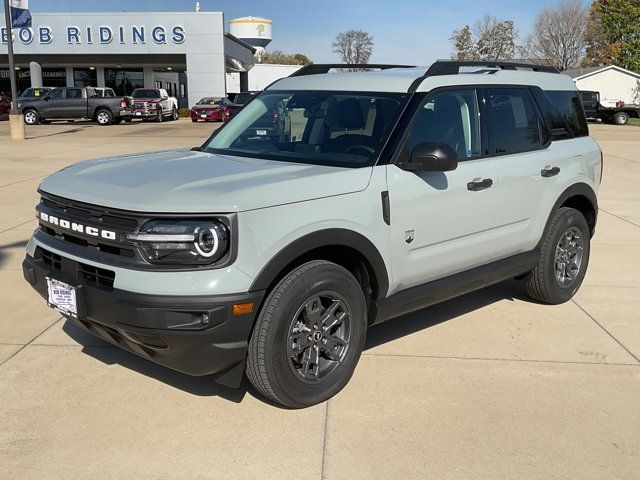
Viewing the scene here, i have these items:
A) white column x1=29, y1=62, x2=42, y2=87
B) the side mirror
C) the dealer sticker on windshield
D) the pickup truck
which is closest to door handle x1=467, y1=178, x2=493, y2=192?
the side mirror

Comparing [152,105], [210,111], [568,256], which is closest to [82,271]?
[568,256]

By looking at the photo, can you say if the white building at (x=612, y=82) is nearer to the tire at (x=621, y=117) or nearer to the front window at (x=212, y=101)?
the tire at (x=621, y=117)

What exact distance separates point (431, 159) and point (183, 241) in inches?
61.7

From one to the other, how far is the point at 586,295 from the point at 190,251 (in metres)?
4.13

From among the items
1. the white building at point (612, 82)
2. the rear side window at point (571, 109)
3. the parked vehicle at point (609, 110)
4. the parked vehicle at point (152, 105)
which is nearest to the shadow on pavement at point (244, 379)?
the rear side window at point (571, 109)

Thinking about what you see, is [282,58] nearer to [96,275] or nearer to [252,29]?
[252,29]

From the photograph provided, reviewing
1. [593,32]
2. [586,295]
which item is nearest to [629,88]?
[593,32]

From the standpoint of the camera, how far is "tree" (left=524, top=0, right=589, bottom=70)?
82.1 m

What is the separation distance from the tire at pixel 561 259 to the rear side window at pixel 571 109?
2.36ft

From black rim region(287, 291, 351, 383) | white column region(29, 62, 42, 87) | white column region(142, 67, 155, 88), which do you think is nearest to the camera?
black rim region(287, 291, 351, 383)

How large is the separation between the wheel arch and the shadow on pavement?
2.91 ft

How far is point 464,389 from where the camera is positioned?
4.03m

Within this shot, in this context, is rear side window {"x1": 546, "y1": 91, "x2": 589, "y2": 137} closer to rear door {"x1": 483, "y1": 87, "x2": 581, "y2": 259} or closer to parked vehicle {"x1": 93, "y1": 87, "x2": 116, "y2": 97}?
rear door {"x1": 483, "y1": 87, "x2": 581, "y2": 259}

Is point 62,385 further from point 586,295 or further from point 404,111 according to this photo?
point 586,295
